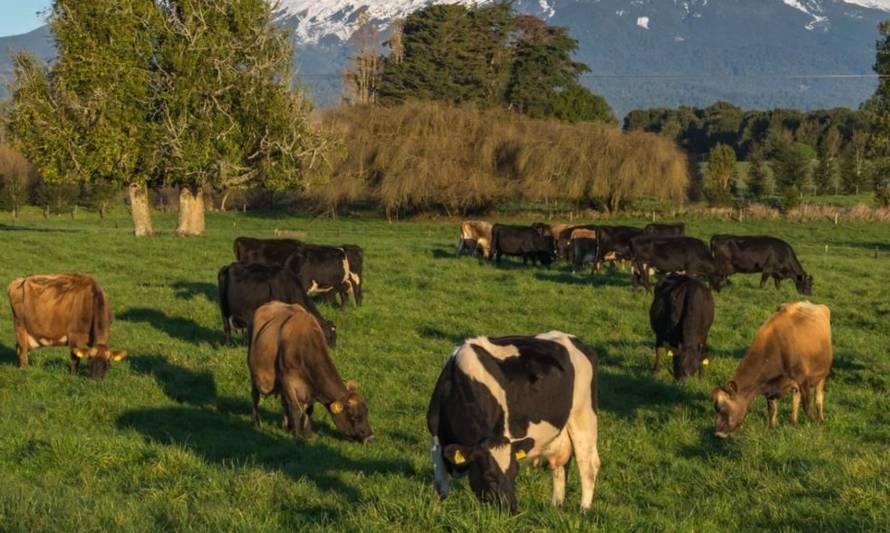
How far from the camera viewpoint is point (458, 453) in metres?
7.05

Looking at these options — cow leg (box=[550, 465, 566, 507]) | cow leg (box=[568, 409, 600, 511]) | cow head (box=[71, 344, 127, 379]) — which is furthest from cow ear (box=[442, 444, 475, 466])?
cow head (box=[71, 344, 127, 379])

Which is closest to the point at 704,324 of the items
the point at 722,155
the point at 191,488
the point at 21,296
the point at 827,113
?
the point at 191,488

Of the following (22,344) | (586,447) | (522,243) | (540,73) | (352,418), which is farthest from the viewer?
(540,73)

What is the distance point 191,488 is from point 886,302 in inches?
719

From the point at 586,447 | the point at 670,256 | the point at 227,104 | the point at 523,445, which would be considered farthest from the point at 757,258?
the point at 227,104

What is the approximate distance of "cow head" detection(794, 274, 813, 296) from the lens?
24.0 meters

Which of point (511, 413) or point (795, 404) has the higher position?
point (511, 413)

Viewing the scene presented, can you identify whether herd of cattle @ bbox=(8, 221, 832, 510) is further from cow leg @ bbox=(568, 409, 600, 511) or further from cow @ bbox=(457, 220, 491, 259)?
cow @ bbox=(457, 220, 491, 259)

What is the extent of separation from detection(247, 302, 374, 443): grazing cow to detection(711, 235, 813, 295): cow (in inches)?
630

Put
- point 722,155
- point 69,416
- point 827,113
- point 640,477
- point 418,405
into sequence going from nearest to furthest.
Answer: point 640,477, point 69,416, point 418,405, point 722,155, point 827,113

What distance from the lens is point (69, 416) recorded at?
1123 cm

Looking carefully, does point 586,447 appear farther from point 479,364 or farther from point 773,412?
point 773,412

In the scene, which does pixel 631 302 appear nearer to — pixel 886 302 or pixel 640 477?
pixel 886 302

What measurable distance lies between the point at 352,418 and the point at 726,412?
14.0 feet
